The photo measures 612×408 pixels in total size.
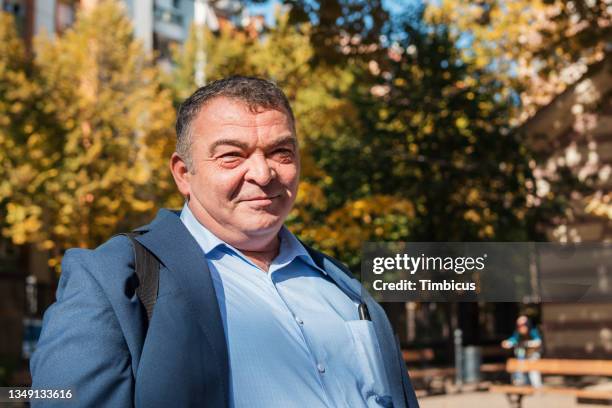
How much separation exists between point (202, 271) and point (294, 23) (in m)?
6.84

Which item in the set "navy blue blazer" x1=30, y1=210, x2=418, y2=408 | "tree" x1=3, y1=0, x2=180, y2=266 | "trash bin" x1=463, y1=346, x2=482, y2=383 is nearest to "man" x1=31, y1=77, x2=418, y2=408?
"navy blue blazer" x1=30, y1=210, x2=418, y2=408

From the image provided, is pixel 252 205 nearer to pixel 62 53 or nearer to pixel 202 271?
pixel 202 271

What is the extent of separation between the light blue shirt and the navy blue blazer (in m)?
0.11

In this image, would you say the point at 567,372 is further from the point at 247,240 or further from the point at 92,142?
the point at 92,142

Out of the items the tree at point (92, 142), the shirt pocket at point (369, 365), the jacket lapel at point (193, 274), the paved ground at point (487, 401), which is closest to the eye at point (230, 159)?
the jacket lapel at point (193, 274)

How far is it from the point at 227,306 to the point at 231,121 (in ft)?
1.68

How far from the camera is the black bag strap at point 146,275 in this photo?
183cm

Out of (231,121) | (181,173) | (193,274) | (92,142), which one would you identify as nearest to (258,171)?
(231,121)

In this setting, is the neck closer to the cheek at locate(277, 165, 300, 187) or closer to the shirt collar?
the shirt collar

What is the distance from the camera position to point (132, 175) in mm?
21938

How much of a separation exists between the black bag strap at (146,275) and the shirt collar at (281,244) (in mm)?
244

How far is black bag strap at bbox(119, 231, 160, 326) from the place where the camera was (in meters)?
1.83

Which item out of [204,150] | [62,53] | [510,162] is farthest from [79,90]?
[204,150]

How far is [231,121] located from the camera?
2.16m
